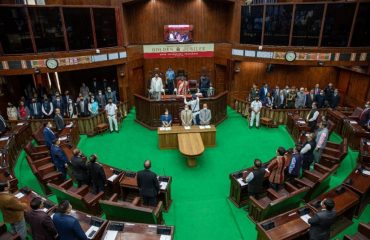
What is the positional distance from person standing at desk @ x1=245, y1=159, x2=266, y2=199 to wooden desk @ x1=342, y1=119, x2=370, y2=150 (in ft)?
18.0

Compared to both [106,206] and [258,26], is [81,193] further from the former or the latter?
[258,26]

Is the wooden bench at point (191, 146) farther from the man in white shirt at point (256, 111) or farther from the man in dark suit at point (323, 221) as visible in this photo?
the man in dark suit at point (323, 221)

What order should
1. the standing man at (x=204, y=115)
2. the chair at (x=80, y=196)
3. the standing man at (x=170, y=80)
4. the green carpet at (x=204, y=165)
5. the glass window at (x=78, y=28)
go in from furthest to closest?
the standing man at (x=170, y=80) < the glass window at (x=78, y=28) < the standing man at (x=204, y=115) < the green carpet at (x=204, y=165) < the chair at (x=80, y=196)

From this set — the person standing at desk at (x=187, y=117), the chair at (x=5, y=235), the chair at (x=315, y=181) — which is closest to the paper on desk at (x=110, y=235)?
the chair at (x=5, y=235)

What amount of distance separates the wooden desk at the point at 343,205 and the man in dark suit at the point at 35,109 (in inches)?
433

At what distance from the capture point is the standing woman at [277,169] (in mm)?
6578

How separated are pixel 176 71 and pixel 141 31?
294 cm

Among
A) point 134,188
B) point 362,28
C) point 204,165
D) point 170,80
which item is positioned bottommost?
point 204,165

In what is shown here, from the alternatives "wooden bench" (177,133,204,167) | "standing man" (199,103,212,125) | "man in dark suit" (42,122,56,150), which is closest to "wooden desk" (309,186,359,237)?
"wooden bench" (177,133,204,167)

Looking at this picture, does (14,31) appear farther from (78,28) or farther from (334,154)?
(334,154)

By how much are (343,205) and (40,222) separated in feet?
20.5

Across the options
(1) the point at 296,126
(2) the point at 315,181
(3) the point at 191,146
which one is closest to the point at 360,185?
(2) the point at 315,181

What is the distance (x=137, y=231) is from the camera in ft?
17.4

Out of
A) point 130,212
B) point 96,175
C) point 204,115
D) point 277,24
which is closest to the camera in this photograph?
point 130,212
